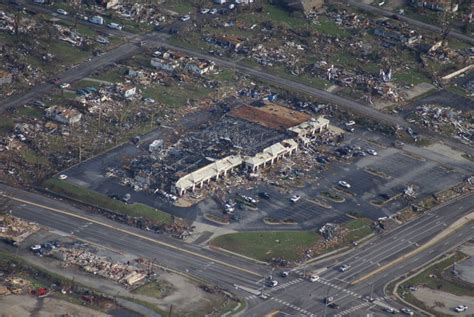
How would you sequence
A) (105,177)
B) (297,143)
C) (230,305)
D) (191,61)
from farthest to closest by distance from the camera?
(191,61), (297,143), (105,177), (230,305)

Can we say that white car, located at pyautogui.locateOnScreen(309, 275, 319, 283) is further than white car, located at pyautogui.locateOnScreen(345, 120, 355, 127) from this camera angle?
No

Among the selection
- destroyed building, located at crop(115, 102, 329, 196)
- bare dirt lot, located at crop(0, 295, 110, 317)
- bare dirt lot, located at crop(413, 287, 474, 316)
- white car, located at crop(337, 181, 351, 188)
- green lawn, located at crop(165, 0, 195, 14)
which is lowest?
bare dirt lot, located at crop(413, 287, 474, 316)

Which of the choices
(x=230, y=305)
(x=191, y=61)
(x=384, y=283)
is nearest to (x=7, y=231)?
(x=230, y=305)

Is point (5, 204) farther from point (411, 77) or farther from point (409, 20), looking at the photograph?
point (409, 20)

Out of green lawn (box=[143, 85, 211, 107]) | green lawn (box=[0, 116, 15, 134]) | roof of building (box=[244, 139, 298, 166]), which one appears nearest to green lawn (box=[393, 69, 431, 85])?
green lawn (box=[143, 85, 211, 107])

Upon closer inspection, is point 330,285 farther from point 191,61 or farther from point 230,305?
point 191,61

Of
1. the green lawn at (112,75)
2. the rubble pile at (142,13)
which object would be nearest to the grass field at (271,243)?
the green lawn at (112,75)

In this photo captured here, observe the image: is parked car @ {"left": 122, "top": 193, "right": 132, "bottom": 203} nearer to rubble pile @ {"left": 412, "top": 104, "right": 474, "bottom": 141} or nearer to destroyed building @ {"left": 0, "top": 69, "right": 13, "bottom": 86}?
destroyed building @ {"left": 0, "top": 69, "right": 13, "bottom": 86}

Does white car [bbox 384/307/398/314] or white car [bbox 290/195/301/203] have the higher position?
white car [bbox 290/195/301/203]
